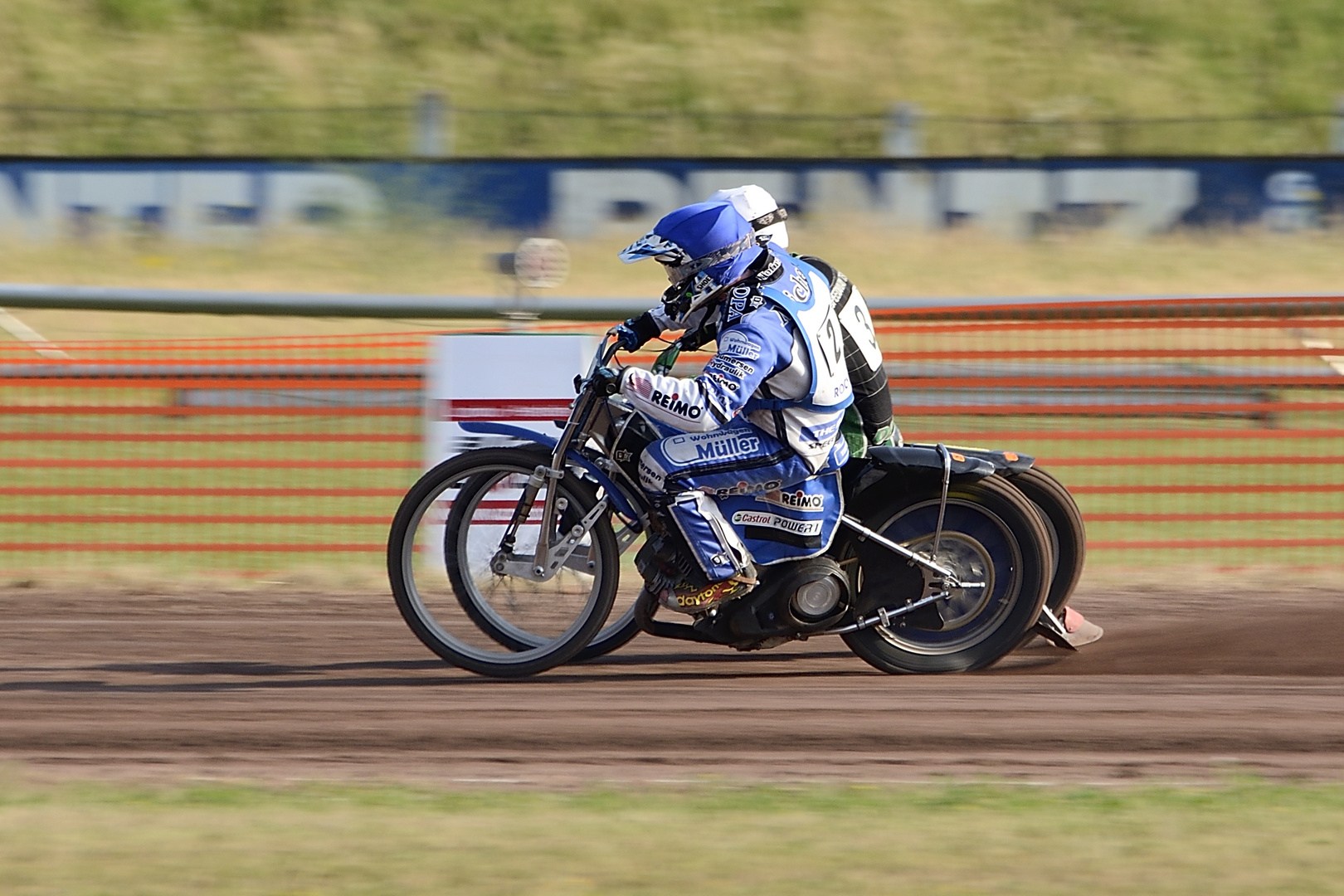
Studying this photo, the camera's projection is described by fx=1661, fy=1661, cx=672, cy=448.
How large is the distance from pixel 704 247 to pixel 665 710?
1.64m

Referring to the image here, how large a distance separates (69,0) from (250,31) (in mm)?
3394

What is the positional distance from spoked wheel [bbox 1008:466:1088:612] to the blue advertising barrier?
484 inches

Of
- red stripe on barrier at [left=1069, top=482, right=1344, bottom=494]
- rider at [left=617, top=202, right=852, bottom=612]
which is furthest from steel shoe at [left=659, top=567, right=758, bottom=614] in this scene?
red stripe on barrier at [left=1069, top=482, right=1344, bottom=494]

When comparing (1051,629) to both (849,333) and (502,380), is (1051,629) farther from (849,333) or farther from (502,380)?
(502,380)

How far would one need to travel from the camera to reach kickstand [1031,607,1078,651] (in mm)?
6383

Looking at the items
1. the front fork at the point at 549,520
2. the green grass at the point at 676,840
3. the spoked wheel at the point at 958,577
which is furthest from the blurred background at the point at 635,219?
the green grass at the point at 676,840

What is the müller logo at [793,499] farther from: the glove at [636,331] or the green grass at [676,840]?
Answer: the green grass at [676,840]

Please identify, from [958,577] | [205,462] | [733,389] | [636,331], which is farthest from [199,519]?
[958,577]

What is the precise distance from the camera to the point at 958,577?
630 cm

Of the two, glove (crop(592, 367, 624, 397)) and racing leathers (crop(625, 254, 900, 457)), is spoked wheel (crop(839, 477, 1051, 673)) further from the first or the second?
glove (crop(592, 367, 624, 397))

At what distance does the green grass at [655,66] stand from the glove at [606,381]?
658 inches

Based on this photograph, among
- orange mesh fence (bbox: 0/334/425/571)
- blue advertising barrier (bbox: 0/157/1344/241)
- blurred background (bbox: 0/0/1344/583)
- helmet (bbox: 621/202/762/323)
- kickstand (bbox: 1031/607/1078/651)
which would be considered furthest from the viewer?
blue advertising barrier (bbox: 0/157/1344/241)

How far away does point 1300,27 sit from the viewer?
2647cm

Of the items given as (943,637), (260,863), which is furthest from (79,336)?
(260,863)
